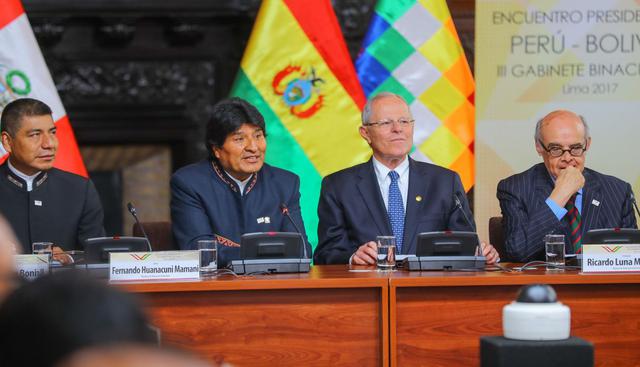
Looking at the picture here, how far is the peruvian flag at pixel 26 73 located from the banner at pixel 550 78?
1807 mm

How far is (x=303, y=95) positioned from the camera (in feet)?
15.4

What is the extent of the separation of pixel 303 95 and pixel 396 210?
124 centimetres

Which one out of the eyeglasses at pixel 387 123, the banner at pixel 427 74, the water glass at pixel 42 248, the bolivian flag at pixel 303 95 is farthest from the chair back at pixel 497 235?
the water glass at pixel 42 248

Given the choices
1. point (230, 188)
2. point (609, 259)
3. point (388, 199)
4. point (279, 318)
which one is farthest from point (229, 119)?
point (609, 259)

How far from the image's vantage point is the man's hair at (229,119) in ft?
11.8

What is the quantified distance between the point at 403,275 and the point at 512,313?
139 centimetres

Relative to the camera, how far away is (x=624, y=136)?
4543 mm

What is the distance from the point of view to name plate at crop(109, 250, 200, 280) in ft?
8.80

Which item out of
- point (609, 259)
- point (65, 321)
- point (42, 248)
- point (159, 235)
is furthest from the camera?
point (159, 235)

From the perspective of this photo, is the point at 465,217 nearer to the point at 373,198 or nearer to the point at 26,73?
the point at 373,198

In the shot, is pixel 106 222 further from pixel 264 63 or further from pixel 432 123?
pixel 432 123

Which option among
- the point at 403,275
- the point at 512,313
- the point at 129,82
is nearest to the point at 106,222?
the point at 129,82

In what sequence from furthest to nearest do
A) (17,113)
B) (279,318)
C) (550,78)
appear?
(550,78) → (17,113) → (279,318)

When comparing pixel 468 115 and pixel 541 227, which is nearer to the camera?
pixel 541 227
